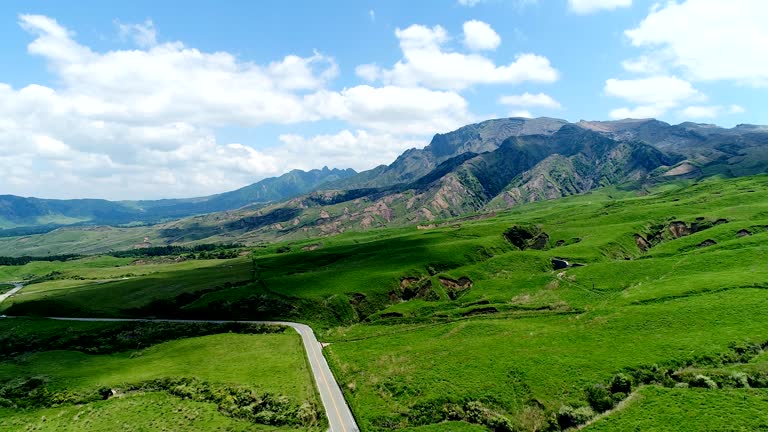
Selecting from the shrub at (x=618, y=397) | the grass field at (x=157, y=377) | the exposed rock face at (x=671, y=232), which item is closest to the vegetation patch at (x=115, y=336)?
the grass field at (x=157, y=377)

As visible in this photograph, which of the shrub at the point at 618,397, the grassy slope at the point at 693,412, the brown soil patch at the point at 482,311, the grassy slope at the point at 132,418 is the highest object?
the grassy slope at the point at 132,418

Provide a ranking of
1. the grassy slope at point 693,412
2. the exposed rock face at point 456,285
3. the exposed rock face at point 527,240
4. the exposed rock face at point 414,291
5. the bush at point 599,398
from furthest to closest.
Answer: the exposed rock face at point 527,240 < the exposed rock face at point 456,285 < the exposed rock face at point 414,291 < the bush at point 599,398 < the grassy slope at point 693,412

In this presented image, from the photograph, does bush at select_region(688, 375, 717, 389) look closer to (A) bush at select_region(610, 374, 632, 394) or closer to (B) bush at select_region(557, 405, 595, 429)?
(A) bush at select_region(610, 374, 632, 394)

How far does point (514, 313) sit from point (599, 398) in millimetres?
44017

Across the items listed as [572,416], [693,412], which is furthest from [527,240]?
[693,412]

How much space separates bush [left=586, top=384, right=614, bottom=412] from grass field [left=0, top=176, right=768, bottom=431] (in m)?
0.42

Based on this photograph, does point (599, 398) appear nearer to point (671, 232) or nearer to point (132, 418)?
point (132, 418)

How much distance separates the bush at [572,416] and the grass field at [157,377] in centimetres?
3623

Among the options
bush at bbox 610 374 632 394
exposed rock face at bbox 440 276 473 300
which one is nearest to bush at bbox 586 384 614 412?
bush at bbox 610 374 632 394

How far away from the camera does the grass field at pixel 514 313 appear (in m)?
59.1

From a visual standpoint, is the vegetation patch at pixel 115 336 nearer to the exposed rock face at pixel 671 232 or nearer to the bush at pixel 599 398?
the bush at pixel 599 398

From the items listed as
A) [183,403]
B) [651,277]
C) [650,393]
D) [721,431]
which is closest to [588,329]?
[650,393]

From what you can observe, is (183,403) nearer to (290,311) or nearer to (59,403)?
(59,403)

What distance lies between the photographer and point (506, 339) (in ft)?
266
